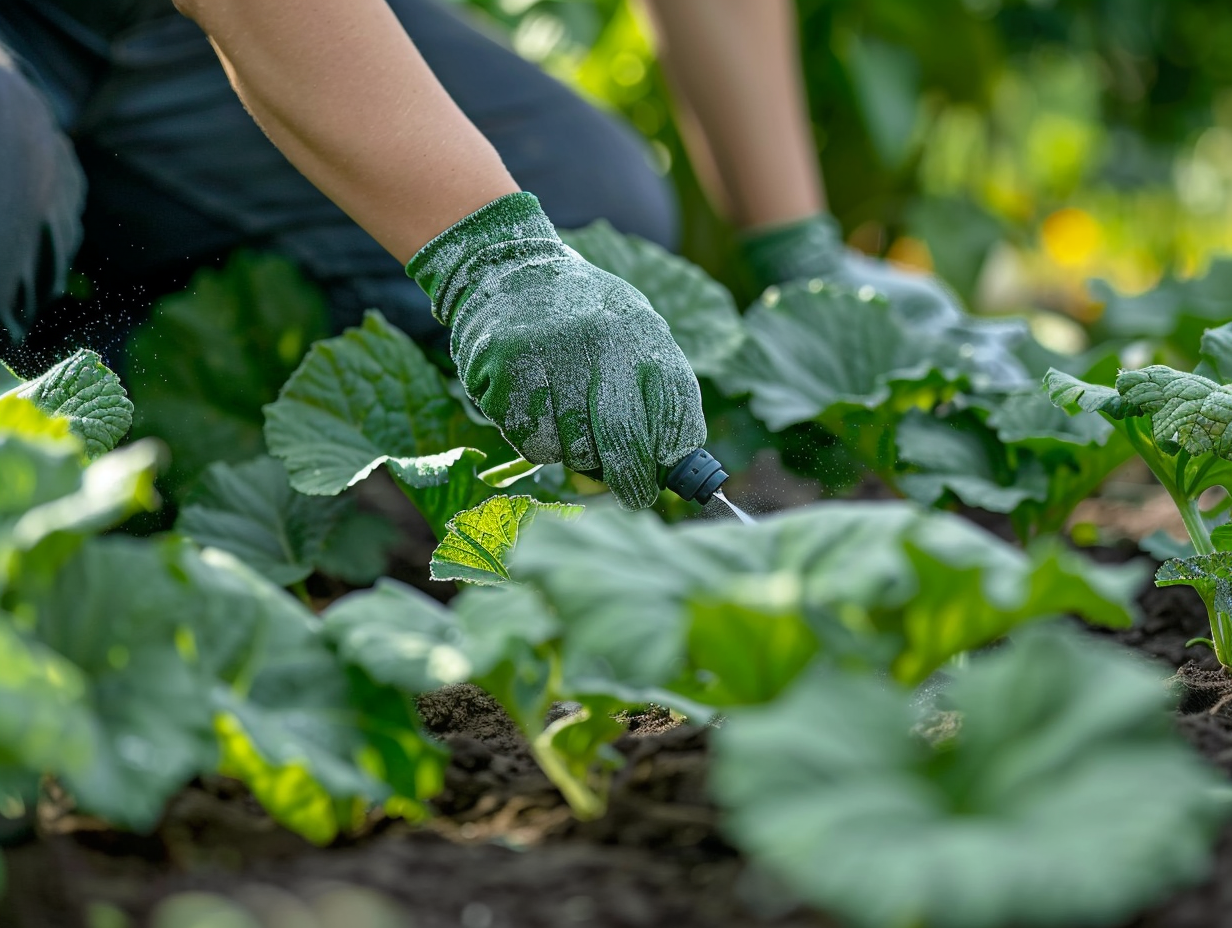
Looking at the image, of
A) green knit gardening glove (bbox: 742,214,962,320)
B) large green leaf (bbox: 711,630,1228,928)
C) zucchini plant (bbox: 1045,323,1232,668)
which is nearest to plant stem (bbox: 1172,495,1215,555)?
zucchini plant (bbox: 1045,323,1232,668)

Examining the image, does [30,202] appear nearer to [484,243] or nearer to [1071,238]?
[484,243]

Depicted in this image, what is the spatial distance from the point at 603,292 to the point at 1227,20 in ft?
12.8

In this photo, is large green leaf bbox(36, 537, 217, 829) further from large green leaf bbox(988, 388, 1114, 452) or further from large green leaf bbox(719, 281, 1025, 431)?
large green leaf bbox(988, 388, 1114, 452)

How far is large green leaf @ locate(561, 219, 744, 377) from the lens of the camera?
1.56 metres

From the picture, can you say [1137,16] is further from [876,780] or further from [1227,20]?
[876,780]

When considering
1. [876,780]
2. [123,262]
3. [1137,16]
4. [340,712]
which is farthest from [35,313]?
[1137,16]

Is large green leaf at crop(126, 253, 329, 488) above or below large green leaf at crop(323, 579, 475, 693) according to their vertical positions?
below

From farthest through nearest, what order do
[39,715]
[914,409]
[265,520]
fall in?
[914,409]
[265,520]
[39,715]

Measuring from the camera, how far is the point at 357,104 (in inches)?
45.1

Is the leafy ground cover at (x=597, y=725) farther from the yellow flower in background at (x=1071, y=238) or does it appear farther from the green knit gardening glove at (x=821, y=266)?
the yellow flower in background at (x=1071, y=238)

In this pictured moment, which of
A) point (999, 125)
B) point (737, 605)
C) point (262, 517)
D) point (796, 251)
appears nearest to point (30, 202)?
point (262, 517)

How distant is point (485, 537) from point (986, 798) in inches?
22.2

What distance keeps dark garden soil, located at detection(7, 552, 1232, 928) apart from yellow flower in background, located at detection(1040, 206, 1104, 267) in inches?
134

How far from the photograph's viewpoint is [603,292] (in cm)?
121
